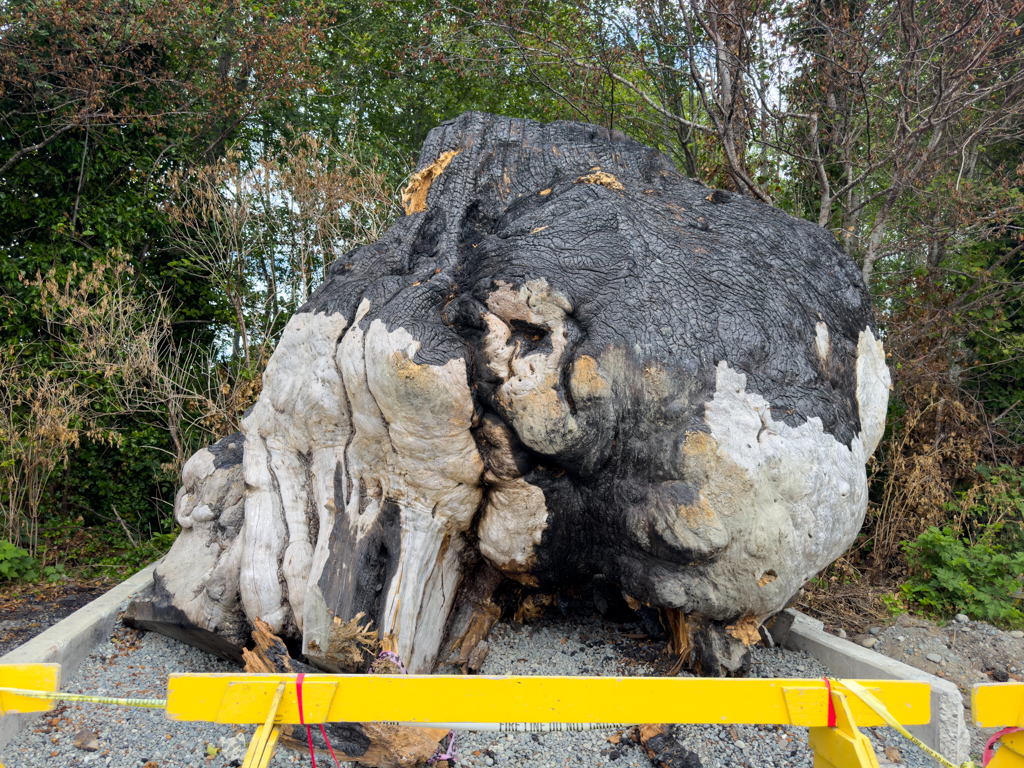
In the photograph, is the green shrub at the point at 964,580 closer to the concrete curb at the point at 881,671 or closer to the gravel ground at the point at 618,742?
the concrete curb at the point at 881,671

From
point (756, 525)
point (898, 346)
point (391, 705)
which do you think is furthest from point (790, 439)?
point (898, 346)

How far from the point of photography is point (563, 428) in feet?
8.09

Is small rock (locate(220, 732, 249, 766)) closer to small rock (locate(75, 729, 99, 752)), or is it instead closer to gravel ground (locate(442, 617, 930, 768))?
small rock (locate(75, 729, 99, 752))

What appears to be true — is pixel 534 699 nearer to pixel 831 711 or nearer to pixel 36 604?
pixel 831 711

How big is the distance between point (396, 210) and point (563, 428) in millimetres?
4562

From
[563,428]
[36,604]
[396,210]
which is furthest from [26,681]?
[396,210]

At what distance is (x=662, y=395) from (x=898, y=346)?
3.58 meters

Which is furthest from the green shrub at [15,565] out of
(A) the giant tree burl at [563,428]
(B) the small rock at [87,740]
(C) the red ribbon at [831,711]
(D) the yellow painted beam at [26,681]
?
(C) the red ribbon at [831,711]

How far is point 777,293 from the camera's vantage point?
279 cm

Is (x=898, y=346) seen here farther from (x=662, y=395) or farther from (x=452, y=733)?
(x=452, y=733)

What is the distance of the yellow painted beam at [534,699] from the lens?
148 cm

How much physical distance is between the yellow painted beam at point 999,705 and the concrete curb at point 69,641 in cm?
331

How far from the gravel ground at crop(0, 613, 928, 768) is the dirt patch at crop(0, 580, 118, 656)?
4.06 feet

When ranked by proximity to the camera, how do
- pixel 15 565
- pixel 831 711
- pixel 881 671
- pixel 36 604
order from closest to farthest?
pixel 831 711
pixel 881 671
pixel 36 604
pixel 15 565
